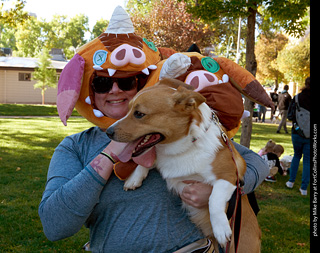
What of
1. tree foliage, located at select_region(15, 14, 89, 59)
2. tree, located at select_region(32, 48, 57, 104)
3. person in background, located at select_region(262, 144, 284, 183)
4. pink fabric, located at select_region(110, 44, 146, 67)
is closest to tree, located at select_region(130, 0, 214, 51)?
tree, located at select_region(32, 48, 57, 104)

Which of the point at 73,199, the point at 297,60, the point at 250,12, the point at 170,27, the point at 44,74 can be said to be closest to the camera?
the point at 73,199

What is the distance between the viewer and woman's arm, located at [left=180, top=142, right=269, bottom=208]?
6.43 ft

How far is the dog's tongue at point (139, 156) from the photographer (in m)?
1.83

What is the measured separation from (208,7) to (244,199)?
15.1ft

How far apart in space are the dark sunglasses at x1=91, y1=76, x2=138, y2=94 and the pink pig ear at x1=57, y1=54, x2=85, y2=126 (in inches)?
5.1

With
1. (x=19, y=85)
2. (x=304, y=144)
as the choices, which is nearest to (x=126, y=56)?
(x=304, y=144)

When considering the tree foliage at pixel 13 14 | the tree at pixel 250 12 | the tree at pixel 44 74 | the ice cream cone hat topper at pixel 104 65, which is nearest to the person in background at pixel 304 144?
the tree at pixel 250 12

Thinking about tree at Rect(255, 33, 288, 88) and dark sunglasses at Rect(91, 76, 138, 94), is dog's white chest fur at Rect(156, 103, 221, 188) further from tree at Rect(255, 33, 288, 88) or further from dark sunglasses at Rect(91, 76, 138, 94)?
tree at Rect(255, 33, 288, 88)

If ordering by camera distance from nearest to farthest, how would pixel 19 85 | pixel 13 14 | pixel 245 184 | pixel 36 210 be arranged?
pixel 245 184, pixel 36 210, pixel 13 14, pixel 19 85

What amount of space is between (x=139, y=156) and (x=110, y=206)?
1.11 ft

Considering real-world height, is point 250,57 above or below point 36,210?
above

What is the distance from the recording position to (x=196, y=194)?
198 cm

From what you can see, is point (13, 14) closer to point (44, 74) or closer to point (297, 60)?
point (44, 74)
